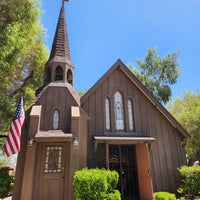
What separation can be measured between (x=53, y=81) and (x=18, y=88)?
19.6ft

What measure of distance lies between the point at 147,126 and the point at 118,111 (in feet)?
5.92

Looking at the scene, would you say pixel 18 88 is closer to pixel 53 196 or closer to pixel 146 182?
pixel 53 196

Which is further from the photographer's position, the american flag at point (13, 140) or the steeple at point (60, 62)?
the steeple at point (60, 62)

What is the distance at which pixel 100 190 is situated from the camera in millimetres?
5621

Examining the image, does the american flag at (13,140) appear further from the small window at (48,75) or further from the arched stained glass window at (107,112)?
the arched stained glass window at (107,112)

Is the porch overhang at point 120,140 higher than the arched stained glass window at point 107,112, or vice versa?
the arched stained glass window at point 107,112

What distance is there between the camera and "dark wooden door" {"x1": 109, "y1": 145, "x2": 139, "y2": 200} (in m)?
8.00

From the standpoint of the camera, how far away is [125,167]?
27.2 ft

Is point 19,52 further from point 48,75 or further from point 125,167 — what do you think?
point 125,167

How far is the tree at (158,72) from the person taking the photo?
65.3 ft

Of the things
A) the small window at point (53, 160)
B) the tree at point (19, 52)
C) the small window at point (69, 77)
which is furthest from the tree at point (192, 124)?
the tree at point (19, 52)

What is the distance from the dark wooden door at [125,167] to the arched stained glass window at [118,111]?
3.59ft

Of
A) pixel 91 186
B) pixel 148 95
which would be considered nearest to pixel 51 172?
pixel 91 186

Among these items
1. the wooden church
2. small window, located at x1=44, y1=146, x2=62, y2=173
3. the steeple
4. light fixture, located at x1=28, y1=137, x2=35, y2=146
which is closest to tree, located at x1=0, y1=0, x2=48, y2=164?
the steeple
